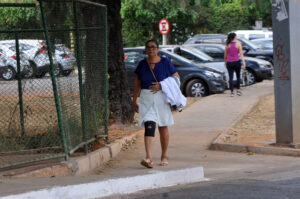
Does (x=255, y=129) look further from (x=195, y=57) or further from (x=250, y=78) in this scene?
(x=250, y=78)

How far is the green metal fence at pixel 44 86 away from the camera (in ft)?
27.0

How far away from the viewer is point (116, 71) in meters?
12.7

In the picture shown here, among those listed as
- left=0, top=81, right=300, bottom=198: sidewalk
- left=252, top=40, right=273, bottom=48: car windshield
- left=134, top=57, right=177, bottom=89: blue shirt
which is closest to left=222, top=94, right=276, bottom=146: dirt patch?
left=0, top=81, right=300, bottom=198: sidewalk

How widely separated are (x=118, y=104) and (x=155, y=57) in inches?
161

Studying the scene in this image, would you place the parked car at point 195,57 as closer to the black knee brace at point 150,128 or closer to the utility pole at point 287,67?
the utility pole at point 287,67

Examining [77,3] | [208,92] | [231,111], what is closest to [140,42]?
[208,92]

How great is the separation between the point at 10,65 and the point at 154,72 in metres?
1.92

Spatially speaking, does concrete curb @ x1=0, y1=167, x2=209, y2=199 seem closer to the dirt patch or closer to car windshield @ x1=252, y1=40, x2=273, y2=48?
the dirt patch

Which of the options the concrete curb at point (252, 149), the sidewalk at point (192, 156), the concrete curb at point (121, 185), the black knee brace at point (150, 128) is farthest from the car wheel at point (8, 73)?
the concrete curb at point (252, 149)

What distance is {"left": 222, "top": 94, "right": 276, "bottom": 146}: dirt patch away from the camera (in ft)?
35.9

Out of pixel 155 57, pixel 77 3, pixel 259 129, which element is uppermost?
pixel 77 3

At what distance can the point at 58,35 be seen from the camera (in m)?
8.56

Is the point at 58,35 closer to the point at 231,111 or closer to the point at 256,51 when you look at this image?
the point at 231,111

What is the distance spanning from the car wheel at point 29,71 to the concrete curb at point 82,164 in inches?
49.8
